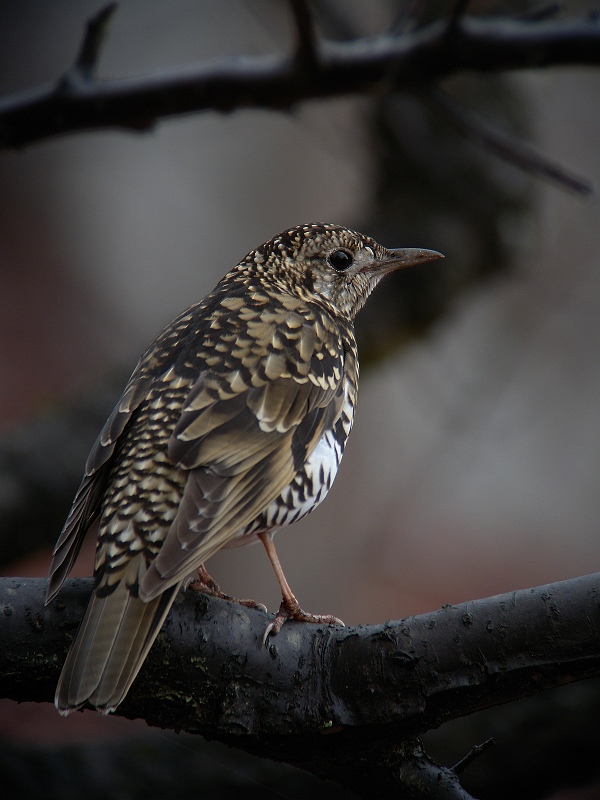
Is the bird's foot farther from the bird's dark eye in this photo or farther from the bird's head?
the bird's dark eye

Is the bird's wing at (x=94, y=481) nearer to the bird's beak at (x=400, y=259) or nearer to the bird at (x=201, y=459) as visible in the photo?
the bird at (x=201, y=459)

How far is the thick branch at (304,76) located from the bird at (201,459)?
704mm

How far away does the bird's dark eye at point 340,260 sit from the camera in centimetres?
370

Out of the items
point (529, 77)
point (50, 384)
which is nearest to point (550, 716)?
point (529, 77)

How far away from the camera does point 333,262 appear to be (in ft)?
12.2

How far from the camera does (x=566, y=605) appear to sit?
6.86ft

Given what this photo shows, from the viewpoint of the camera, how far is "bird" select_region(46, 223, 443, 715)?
7.64 ft

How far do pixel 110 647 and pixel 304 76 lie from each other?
1942mm

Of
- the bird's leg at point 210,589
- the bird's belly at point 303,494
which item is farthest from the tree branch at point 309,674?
the bird's belly at point 303,494

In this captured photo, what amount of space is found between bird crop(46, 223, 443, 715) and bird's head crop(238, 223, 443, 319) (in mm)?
74

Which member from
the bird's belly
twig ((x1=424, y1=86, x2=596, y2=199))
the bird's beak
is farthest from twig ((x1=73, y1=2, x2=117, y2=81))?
the bird's belly

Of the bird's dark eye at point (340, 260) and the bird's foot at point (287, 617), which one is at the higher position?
the bird's dark eye at point (340, 260)

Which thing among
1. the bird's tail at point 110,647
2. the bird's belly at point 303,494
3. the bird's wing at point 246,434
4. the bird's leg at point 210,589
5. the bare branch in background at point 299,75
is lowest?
the bird's leg at point 210,589

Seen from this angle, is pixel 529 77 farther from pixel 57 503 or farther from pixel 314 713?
pixel 314 713
